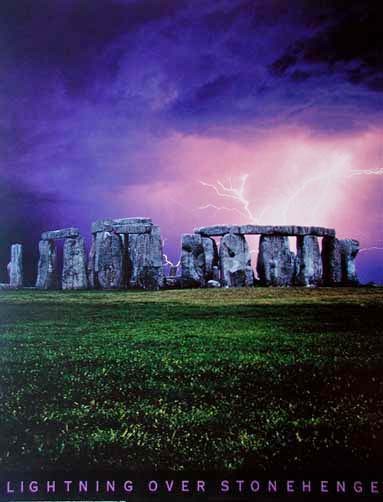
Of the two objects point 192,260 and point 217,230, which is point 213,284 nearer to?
point 192,260

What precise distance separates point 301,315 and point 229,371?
294 cm

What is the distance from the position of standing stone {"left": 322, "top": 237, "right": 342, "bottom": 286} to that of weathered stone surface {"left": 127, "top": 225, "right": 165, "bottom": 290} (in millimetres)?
5023

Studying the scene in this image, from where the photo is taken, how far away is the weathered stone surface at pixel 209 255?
15.3 meters

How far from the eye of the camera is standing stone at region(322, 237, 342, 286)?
1505 cm

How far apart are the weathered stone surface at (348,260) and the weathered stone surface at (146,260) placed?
Result: 569 centimetres

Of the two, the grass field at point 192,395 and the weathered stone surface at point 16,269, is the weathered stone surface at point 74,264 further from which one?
the grass field at point 192,395

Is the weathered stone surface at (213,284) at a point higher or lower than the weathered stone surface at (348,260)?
lower

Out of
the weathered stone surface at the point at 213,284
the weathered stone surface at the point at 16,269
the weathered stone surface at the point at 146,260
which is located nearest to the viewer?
the weathered stone surface at the point at 146,260

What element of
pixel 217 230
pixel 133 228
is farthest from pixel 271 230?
pixel 133 228

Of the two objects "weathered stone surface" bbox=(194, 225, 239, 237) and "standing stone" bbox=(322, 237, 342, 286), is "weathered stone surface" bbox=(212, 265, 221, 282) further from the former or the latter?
"standing stone" bbox=(322, 237, 342, 286)

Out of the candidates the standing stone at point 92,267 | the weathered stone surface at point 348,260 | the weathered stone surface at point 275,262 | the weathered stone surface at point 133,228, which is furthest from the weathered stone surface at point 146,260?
the weathered stone surface at point 348,260

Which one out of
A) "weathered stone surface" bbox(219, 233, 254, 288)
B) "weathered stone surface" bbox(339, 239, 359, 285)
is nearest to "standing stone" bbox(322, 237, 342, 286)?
"weathered stone surface" bbox(339, 239, 359, 285)

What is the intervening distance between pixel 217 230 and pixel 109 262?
323 cm

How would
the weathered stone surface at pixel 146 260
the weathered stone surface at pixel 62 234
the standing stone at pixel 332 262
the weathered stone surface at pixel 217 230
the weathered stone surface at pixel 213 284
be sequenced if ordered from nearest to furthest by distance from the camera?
the weathered stone surface at pixel 146 260, the weathered stone surface at pixel 213 284, the weathered stone surface at pixel 217 230, the weathered stone surface at pixel 62 234, the standing stone at pixel 332 262
